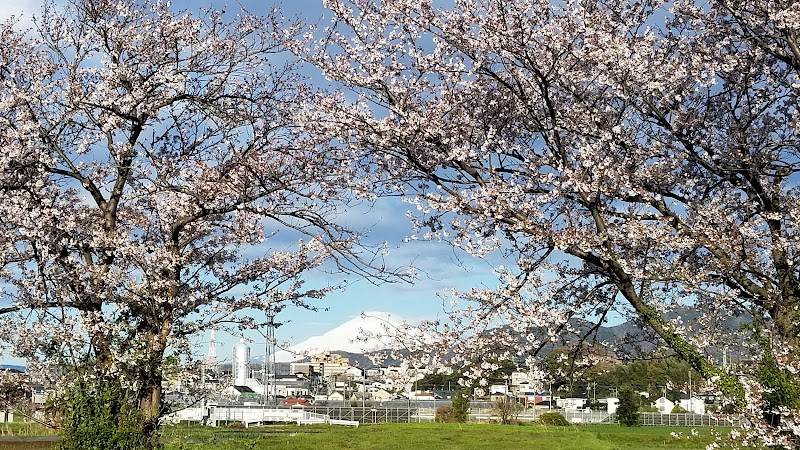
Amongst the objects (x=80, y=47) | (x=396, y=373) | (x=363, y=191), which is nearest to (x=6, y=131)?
(x=80, y=47)

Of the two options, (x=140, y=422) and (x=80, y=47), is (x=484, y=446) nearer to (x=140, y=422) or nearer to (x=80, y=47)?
(x=140, y=422)

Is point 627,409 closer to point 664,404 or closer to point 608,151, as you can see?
point 664,404

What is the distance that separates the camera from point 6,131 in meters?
10.1

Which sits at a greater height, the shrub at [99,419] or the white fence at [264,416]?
the shrub at [99,419]

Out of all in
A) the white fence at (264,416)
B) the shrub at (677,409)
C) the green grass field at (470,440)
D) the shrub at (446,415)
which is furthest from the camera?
the shrub at (677,409)

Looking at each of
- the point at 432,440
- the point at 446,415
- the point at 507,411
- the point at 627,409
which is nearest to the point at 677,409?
the point at 627,409

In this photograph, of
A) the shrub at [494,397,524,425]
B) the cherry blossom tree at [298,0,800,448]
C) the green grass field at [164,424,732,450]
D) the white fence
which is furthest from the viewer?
the white fence

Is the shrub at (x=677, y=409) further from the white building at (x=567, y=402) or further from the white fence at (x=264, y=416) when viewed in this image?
the white fence at (x=264, y=416)

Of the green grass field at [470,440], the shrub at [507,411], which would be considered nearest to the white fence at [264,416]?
the shrub at [507,411]

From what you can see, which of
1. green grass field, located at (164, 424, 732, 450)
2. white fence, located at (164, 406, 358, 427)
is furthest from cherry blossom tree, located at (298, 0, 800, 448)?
white fence, located at (164, 406, 358, 427)

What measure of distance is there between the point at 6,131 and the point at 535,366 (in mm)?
7873

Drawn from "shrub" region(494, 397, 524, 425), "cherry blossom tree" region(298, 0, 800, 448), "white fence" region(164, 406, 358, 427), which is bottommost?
"white fence" region(164, 406, 358, 427)

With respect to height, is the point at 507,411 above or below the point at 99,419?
below

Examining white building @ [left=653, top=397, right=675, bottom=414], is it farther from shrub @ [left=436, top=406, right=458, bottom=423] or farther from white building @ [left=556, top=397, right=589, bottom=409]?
white building @ [left=556, top=397, right=589, bottom=409]
